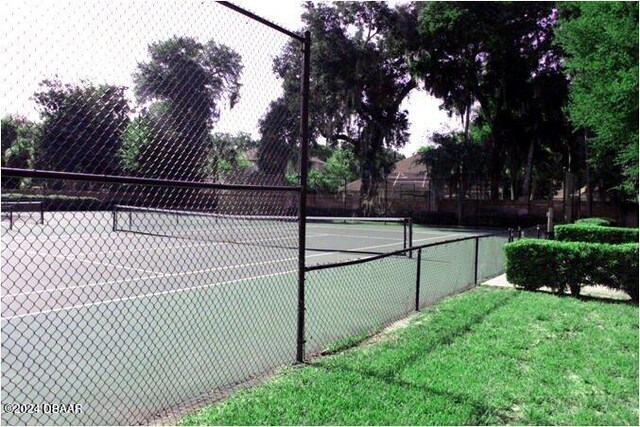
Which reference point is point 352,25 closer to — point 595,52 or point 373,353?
point 595,52

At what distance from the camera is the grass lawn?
3592 mm

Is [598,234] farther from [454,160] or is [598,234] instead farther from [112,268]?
[454,160]

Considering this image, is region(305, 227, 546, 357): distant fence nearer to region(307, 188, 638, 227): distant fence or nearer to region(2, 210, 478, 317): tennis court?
region(2, 210, 478, 317): tennis court

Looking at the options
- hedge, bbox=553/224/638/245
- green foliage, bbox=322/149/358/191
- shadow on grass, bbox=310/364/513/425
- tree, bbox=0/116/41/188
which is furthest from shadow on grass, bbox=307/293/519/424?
green foliage, bbox=322/149/358/191

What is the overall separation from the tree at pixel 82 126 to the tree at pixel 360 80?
2926 centimetres

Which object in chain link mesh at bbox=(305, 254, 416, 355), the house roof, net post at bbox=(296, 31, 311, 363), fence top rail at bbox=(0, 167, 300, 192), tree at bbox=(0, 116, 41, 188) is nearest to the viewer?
fence top rail at bbox=(0, 167, 300, 192)

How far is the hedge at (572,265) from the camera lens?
321 inches

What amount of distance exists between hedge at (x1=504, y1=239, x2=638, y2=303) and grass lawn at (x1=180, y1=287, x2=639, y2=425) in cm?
204

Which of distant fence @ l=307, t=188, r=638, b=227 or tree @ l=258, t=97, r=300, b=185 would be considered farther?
distant fence @ l=307, t=188, r=638, b=227

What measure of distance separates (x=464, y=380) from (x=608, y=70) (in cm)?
1501

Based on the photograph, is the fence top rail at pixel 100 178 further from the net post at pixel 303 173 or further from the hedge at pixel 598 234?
the hedge at pixel 598 234

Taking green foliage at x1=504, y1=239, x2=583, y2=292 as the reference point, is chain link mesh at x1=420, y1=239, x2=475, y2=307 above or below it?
below

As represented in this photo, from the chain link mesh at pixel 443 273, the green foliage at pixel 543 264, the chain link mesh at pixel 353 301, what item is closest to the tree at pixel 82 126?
the chain link mesh at pixel 353 301

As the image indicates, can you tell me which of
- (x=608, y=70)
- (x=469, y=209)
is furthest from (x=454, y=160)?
(x=608, y=70)
